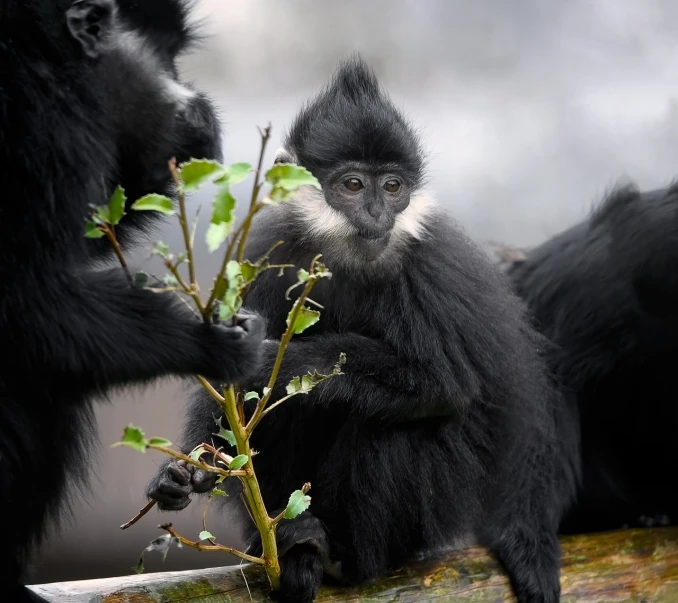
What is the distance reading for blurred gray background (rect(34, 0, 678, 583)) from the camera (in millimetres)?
6031

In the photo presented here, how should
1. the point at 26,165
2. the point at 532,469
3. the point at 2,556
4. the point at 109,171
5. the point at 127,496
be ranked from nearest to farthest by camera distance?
the point at 26,165 < the point at 109,171 < the point at 2,556 < the point at 532,469 < the point at 127,496

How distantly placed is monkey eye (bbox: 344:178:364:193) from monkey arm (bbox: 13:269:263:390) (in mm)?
1152

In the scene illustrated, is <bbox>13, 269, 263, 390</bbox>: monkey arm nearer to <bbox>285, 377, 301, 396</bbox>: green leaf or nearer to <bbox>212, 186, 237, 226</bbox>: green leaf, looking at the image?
<bbox>285, 377, 301, 396</bbox>: green leaf

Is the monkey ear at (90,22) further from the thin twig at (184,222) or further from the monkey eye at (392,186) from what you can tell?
the monkey eye at (392,186)

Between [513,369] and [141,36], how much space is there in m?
1.79

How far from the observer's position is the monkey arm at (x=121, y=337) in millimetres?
2502

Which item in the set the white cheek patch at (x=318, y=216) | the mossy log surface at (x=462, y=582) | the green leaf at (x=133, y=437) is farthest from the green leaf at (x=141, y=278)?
the white cheek patch at (x=318, y=216)

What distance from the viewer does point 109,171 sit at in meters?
2.69

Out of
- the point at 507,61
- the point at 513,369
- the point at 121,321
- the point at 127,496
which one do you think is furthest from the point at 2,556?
the point at 507,61

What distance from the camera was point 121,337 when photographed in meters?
2.51

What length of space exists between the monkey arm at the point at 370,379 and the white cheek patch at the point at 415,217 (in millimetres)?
432

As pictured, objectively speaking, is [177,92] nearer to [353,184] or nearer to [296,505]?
[353,184]

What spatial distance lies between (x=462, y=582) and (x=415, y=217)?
1.32 metres

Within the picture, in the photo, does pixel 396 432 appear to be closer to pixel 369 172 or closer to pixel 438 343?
pixel 438 343
